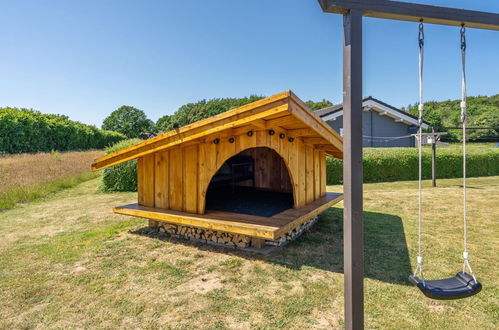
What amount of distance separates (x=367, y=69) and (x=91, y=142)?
28906 mm

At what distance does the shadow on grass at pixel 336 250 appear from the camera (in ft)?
11.3

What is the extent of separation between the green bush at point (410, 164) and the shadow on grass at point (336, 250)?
662cm

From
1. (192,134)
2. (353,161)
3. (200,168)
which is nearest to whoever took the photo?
(353,161)

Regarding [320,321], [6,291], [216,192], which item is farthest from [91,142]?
[320,321]

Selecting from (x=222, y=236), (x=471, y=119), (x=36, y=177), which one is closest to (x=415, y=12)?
(x=222, y=236)

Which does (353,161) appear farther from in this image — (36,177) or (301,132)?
(36,177)

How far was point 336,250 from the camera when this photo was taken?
412 centimetres

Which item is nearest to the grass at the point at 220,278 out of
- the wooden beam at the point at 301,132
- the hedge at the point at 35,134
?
the wooden beam at the point at 301,132

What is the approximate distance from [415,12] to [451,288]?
79.6 inches

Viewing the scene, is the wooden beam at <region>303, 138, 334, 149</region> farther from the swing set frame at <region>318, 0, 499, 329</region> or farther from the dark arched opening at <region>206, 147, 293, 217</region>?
the swing set frame at <region>318, 0, 499, 329</region>

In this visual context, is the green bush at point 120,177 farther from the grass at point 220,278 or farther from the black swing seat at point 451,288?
the black swing seat at point 451,288

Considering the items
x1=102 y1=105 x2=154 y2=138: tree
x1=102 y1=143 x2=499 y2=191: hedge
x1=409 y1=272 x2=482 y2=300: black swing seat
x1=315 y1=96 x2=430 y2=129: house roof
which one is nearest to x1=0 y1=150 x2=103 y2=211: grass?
x1=102 y1=143 x2=499 y2=191: hedge

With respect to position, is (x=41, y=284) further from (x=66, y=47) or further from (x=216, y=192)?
(x=66, y=47)

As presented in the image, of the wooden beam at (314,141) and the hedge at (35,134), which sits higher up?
the hedge at (35,134)
